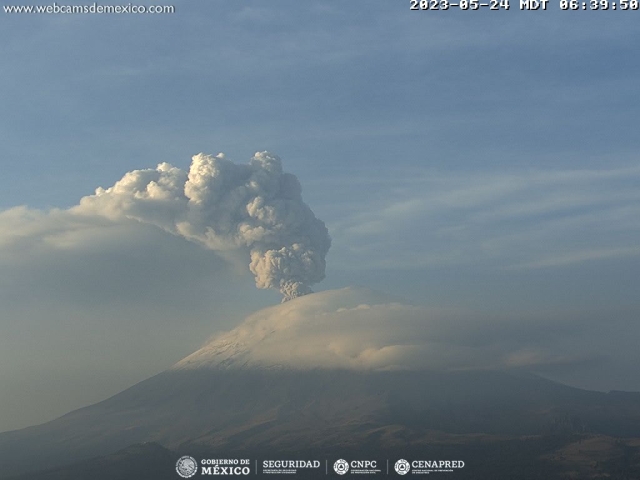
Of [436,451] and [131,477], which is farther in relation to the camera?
Answer: [436,451]

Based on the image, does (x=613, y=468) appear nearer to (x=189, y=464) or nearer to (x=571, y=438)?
(x=571, y=438)

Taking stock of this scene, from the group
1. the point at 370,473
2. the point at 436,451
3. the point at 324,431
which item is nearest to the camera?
the point at 370,473

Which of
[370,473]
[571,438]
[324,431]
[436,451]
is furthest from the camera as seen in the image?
[324,431]

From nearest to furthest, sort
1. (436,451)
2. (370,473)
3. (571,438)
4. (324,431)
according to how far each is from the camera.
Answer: (370,473) < (436,451) < (571,438) < (324,431)

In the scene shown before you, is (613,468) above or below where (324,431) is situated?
below

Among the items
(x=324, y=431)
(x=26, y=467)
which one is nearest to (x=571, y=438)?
(x=324, y=431)

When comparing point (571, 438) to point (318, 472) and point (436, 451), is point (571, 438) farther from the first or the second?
point (318, 472)

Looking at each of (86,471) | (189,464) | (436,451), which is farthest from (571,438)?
(86,471)

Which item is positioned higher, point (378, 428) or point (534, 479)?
point (378, 428)

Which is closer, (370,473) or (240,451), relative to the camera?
(370,473)
